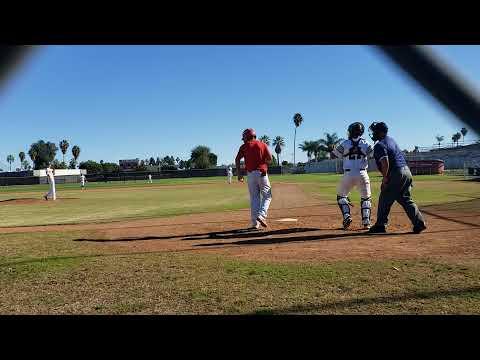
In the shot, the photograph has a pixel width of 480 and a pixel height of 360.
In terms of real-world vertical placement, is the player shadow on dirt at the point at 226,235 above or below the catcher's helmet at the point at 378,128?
below

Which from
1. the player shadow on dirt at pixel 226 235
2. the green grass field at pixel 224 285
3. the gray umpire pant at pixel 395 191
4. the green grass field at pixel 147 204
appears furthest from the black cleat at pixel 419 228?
the green grass field at pixel 147 204

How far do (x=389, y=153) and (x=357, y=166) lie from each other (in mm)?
722

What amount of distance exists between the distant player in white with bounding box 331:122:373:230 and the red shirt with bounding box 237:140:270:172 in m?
1.54

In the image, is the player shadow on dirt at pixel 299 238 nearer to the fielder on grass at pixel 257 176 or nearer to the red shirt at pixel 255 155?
the fielder on grass at pixel 257 176

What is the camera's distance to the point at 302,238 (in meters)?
7.03

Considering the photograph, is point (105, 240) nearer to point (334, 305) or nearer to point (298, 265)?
point (298, 265)

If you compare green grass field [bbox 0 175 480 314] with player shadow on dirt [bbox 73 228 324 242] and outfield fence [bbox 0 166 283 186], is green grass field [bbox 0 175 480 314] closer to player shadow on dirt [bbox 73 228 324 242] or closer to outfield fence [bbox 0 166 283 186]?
player shadow on dirt [bbox 73 228 324 242]

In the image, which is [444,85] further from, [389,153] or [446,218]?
[446,218]

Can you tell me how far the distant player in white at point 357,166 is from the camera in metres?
7.99

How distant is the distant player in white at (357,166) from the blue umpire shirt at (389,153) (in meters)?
0.50
